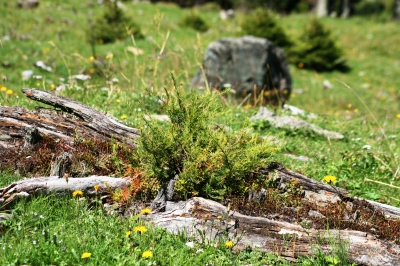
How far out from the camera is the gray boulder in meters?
11.4

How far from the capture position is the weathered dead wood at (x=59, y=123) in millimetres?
4734

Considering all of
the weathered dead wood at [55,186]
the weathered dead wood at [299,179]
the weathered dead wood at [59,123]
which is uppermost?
the weathered dead wood at [59,123]

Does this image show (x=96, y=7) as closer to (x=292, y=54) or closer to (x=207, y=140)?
(x=292, y=54)

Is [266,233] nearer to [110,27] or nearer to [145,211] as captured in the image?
[145,211]

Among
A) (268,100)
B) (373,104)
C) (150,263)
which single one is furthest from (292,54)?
(150,263)

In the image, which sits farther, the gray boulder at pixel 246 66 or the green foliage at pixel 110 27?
the green foliage at pixel 110 27

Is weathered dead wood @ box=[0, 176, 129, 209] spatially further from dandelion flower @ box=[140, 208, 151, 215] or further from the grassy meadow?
dandelion flower @ box=[140, 208, 151, 215]

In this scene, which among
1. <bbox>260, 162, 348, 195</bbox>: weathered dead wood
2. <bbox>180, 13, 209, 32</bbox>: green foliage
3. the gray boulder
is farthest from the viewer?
<bbox>180, 13, 209, 32</bbox>: green foliage

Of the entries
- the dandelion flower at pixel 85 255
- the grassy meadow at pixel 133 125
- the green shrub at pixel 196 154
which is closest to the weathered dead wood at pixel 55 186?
the grassy meadow at pixel 133 125

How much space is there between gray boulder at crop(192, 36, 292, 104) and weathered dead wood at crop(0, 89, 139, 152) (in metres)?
6.56

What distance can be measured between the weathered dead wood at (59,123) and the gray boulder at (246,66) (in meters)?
6.56

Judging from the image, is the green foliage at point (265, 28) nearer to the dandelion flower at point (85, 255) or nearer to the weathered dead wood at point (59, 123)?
the weathered dead wood at point (59, 123)

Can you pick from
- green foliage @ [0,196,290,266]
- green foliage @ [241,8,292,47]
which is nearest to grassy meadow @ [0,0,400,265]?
green foliage @ [0,196,290,266]

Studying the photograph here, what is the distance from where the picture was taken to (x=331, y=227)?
3893 millimetres
